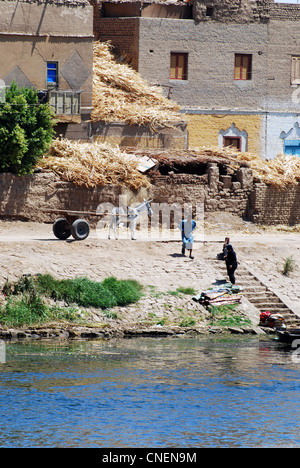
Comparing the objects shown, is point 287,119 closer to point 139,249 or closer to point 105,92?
point 105,92

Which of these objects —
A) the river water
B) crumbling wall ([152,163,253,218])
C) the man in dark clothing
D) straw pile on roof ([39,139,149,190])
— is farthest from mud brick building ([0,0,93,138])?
the river water

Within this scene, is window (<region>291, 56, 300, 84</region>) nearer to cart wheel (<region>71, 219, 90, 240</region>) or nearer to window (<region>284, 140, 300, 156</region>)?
window (<region>284, 140, 300, 156</region>)

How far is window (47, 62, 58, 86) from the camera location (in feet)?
122

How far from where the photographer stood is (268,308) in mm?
29125

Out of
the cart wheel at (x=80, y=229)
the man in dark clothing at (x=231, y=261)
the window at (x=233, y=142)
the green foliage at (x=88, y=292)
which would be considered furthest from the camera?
the window at (x=233, y=142)

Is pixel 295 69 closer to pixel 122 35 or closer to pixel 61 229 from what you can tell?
pixel 122 35

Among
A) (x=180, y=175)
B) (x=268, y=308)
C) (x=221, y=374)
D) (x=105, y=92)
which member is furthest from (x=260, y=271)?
(x=105, y=92)

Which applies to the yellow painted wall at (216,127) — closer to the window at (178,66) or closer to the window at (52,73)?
the window at (178,66)

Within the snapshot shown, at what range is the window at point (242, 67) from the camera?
43.5m

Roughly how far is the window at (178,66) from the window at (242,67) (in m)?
2.38

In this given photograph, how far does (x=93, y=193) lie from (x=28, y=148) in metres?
2.76

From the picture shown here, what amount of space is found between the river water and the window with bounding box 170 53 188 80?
18.8 metres

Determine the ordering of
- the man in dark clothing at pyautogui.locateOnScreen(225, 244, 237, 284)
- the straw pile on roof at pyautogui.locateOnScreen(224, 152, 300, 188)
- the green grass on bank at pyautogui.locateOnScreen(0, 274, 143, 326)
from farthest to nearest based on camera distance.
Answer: the straw pile on roof at pyautogui.locateOnScreen(224, 152, 300, 188)
the man in dark clothing at pyautogui.locateOnScreen(225, 244, 237, 284)
the green grass on bank at pyautogui.locateOnScreen(0, 274, 143, 326)

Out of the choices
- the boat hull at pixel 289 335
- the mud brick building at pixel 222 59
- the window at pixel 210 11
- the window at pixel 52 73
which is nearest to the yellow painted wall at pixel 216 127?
the mud brick building at pixel 222 59
